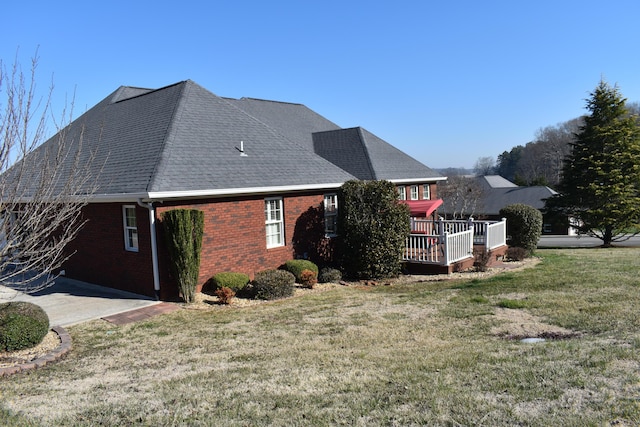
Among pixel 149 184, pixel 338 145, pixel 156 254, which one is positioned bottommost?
pixel 156 254

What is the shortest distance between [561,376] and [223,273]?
9204 mm

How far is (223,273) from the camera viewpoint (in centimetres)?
1262

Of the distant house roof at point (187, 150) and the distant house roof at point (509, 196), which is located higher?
the distant house roof at point (187, 150)

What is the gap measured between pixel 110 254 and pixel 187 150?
12.4ft

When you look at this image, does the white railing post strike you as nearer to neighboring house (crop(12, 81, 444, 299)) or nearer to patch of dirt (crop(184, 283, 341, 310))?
neighboring house (crop(12, 81, 444, 299))

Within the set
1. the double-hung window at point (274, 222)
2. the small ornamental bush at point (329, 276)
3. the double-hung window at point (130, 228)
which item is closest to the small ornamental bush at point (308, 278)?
the small ornamental bush at point (329, 276)

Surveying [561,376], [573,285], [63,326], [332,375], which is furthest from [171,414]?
[573,285]

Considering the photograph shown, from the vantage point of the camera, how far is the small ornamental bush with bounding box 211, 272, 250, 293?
40.2 feet

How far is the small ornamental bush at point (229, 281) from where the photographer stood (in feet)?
40.2

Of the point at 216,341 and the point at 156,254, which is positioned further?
the point at 156,254

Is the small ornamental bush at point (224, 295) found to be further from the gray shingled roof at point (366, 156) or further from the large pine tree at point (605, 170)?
the large pine tree at point (605, 170)

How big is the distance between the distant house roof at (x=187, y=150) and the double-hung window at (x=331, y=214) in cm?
71

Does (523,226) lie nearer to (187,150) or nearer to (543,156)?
(187,150)

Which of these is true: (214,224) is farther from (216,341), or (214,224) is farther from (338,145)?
(338,145)
